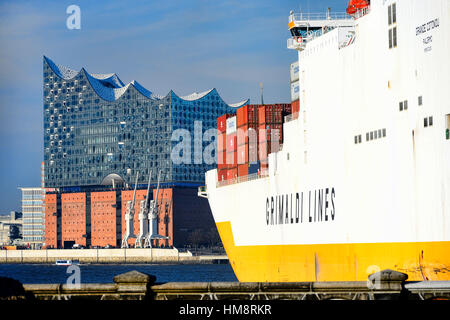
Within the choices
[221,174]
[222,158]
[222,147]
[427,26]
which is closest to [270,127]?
[222,147]

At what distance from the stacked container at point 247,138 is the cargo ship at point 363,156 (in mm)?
2782

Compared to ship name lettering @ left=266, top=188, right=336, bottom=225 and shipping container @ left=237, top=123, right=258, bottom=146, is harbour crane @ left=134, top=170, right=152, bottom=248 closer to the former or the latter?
shipping container @ left=237, top=123, right=258, bottom=146

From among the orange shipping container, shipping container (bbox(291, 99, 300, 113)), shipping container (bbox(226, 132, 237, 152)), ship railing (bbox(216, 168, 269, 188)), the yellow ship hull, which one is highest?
shipping container (bbox(291, 99, 300, 113))

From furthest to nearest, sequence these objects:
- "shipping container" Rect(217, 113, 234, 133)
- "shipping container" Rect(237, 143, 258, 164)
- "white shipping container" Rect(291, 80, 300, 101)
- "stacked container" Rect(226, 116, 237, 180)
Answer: "shipping container" Rect(217, 113, 234, 133) → "stacked container" Rect(226, 116, 237, 180) → "shipping container" Rect(237, 143, 258, 164) → "white shipping container" Rect(291, 80, 300, 101)

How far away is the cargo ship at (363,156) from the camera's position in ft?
123

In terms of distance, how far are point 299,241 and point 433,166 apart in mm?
15717

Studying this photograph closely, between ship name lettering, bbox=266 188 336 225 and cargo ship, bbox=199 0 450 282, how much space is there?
0.23ft

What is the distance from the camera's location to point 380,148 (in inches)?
1625

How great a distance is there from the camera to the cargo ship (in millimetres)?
37500

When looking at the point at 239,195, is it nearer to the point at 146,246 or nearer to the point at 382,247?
the point at 382,247

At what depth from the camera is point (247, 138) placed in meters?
62.8

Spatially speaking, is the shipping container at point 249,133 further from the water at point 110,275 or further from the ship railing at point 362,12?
the water at point 110,275

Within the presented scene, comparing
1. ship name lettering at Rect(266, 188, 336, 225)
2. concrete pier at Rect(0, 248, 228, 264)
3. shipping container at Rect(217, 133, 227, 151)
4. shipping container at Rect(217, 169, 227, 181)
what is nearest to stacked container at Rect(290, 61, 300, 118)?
ship name lettering at Rect(266, 188, 336, 225)

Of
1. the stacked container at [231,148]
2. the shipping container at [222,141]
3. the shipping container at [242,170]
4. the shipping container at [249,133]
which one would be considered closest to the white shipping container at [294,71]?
the shipping container at [249,133]
